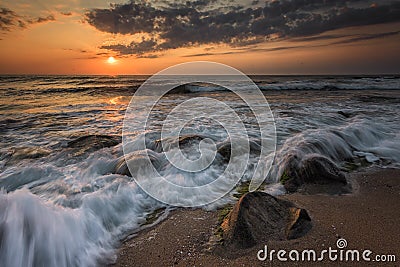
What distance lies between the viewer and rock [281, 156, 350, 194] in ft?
11.7

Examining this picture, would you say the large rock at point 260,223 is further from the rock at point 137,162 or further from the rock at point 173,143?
the rock at point 173,143

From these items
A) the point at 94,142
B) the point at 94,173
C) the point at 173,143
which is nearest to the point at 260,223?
the point at 94,173

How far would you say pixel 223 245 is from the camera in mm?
2373

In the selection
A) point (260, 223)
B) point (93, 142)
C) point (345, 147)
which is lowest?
point (345, 147)

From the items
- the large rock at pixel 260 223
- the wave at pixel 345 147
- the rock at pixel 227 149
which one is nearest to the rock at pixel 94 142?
the rock at pixel 227 149

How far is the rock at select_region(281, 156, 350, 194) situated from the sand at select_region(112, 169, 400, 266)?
0.66ft

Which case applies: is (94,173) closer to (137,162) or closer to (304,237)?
(137,162)

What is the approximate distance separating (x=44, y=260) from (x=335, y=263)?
2.55 m

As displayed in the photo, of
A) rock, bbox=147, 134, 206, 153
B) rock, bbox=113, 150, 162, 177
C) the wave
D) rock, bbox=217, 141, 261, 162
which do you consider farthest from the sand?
rock, bbox=147, 134, 206, 153

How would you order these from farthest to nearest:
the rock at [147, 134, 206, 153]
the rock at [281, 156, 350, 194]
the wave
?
1. the rock at [147, 134, 206, 153]
2. the wave
3. the rock at [281, 156, 350, 194]

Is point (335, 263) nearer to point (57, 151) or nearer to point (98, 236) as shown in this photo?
point (98, 236)

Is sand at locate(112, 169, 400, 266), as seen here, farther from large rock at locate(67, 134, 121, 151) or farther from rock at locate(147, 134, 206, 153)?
large rock at locate(67, 134, 121, 151)

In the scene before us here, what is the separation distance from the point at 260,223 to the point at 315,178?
170 cm

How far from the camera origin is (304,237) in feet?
8.01
